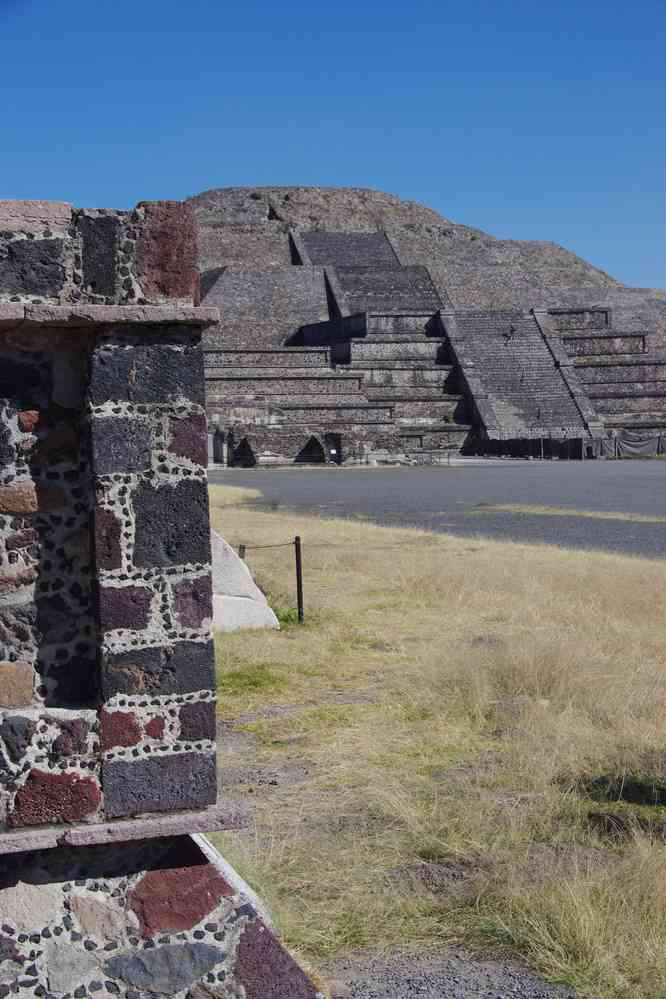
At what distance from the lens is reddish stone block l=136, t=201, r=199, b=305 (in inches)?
142

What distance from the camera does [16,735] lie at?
353 centimetres

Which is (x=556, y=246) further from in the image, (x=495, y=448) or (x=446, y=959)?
(x=446, y=959)

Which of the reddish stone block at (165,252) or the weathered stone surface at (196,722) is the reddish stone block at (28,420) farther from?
the weathered stone surface at (196,722)

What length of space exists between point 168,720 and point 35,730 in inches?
15.0

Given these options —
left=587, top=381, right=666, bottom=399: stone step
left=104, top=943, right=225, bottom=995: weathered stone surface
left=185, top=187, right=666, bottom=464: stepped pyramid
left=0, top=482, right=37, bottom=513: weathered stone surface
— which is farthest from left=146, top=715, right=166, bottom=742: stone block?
left=587, top=381, right=666, bottom=399: stone step

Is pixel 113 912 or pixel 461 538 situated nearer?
pixel 113 912

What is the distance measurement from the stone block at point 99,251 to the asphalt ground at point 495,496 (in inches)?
421

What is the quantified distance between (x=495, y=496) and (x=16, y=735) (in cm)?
2048

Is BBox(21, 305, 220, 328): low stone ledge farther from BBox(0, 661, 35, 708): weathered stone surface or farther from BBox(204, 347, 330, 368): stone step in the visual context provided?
BBox(204, 347, 330, 368): stone step

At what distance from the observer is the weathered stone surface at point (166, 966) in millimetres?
3506

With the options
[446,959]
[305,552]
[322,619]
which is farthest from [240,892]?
[305,552]

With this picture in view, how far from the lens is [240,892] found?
3676mm

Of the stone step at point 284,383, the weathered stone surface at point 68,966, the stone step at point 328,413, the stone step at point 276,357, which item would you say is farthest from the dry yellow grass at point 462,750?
the stone step at point 276,357

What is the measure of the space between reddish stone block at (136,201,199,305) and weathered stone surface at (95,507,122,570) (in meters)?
0.65
